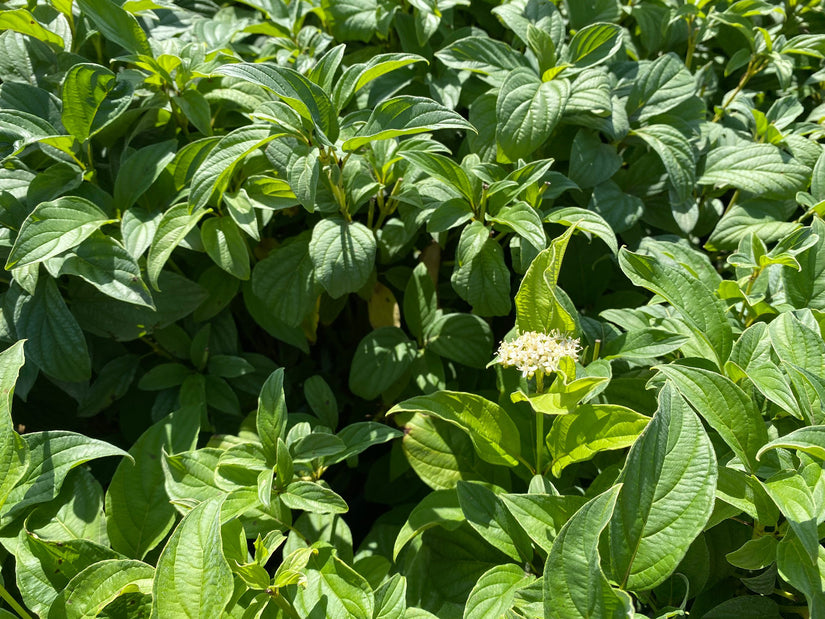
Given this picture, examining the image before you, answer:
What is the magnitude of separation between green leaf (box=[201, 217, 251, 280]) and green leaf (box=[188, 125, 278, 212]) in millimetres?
100

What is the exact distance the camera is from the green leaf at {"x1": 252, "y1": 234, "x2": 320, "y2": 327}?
1.64 meters

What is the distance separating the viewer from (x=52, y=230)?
4.66ft

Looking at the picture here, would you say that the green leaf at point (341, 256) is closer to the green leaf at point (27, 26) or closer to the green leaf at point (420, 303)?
the green leaf at point (420, 303)

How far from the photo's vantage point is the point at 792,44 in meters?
1.90

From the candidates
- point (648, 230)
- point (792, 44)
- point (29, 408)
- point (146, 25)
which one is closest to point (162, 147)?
point (146, 25)

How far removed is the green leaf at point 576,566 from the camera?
96 cm

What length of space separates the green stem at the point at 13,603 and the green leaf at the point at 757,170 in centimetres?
183

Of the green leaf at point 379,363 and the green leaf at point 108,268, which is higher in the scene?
the green leaf at point 108,268

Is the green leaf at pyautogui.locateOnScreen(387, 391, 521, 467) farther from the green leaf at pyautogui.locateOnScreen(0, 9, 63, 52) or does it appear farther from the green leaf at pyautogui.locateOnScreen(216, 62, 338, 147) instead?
the green leaf at pyautogui.locateOnScreen(0, 9, 63, 52)

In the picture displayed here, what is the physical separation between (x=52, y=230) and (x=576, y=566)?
1.23m

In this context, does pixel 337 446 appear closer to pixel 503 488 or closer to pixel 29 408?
pixel 503 488

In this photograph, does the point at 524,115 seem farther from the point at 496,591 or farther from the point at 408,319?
the point at 496,591

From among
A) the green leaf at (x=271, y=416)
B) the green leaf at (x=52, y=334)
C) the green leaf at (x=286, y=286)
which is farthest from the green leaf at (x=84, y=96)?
the green leaf at (x=271, y=416)

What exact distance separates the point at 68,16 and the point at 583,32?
136cm
